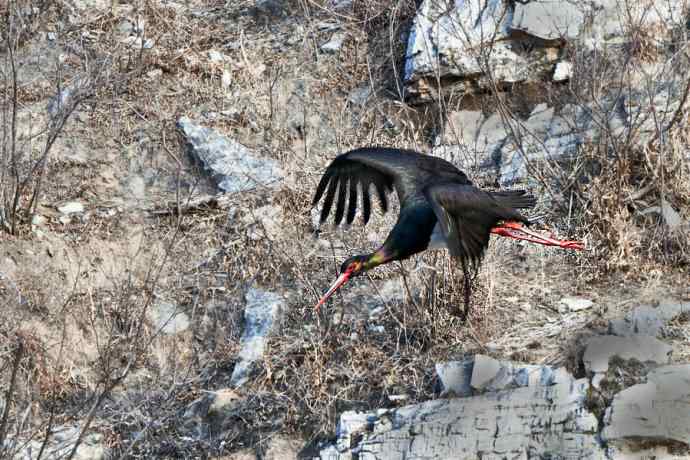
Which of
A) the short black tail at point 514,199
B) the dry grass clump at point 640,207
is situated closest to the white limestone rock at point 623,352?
the short black tail at point 514,199

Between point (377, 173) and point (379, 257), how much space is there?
1.97 feet

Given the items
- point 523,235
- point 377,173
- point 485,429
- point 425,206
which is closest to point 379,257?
point 425,206

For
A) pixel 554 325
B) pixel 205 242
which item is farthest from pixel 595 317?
pixel 205 242

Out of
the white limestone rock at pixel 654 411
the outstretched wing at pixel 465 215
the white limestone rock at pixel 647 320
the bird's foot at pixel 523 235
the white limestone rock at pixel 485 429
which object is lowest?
the white limestone rock at pixel 485 429

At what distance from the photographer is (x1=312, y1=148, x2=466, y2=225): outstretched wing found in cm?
610

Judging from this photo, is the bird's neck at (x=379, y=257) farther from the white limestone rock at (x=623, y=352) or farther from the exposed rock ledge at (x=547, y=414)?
the white limestone rock at (x=623, y=352)

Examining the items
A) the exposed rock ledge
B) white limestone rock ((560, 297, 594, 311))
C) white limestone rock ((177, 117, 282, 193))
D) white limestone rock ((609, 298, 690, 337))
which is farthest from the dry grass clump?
white limestone rock ((177, 117, 282, 193))

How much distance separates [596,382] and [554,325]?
31.6 inches

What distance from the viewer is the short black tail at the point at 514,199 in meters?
5.95

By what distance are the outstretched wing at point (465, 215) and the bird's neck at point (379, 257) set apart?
493mm

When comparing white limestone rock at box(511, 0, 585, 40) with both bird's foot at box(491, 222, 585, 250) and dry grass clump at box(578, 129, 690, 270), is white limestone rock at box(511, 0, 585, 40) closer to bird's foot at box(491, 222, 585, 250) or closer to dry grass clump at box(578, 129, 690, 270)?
dry grass clump at box(578, 129, 690, 270)

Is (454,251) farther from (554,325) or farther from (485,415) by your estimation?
(554,325)

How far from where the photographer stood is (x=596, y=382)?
5.43m

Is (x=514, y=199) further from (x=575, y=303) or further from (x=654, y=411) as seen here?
(x=654, y=411)
